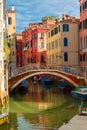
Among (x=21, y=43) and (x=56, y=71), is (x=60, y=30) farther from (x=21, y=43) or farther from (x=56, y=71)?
(x=21, y=43)

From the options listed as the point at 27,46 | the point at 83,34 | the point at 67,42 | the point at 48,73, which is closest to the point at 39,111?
the point at 48,73

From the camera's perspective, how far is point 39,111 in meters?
25.2

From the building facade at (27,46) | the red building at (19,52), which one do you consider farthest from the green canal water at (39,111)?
the red building at (19,52)

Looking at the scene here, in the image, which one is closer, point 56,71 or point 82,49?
point 56,71

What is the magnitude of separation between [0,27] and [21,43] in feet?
126

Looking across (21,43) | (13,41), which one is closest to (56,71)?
(13,41)

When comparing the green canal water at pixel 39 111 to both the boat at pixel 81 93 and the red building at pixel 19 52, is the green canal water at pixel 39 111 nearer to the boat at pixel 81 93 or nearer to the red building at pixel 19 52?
the boat at pixel 81 93

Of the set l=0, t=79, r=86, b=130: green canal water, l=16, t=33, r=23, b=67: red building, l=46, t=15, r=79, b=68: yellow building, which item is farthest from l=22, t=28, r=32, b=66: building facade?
l=0, t=79, r=86, b=130: green canal water

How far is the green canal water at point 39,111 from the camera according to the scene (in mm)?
19562

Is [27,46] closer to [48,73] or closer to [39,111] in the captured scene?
[48,73]

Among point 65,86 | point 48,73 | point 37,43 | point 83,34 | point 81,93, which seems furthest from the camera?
point 37,43

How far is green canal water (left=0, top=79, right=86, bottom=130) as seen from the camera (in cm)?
1956

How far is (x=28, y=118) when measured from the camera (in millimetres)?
21812

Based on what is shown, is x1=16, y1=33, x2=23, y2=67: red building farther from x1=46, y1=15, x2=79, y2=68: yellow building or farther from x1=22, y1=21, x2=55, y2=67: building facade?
x1=46, y1=15, x2=79, y2=68: yellow building
